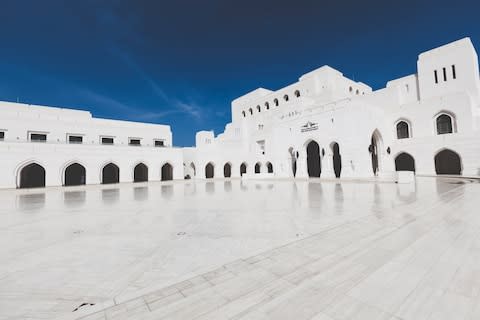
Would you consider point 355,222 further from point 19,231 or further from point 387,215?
point 19,231

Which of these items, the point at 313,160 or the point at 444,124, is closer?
the point at 444,124

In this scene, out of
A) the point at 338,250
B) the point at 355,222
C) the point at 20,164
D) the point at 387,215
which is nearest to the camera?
the point at 338,250

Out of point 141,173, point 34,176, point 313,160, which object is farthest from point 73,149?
point 313,160

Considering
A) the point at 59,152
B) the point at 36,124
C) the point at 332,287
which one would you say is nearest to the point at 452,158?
the point at 332,287

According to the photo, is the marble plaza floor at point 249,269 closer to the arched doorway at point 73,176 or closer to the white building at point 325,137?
the white building at point 325,137

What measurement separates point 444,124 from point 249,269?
30.2 meters

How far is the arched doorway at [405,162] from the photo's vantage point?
25806mm

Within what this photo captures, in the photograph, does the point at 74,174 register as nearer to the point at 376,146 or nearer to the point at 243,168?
the point at 243,168

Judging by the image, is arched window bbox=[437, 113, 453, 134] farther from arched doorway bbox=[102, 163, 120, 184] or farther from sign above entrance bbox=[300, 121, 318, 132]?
arched doorway bbox=[102, 163, 120, 184]

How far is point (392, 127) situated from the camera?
25.3m

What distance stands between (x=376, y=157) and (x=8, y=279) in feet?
96.4

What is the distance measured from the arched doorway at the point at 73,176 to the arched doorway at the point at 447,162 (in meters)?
46.6

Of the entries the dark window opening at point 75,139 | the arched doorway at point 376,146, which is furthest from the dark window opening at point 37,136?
the arched doorway at point 376,146

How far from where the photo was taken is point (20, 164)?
20.6 metres
